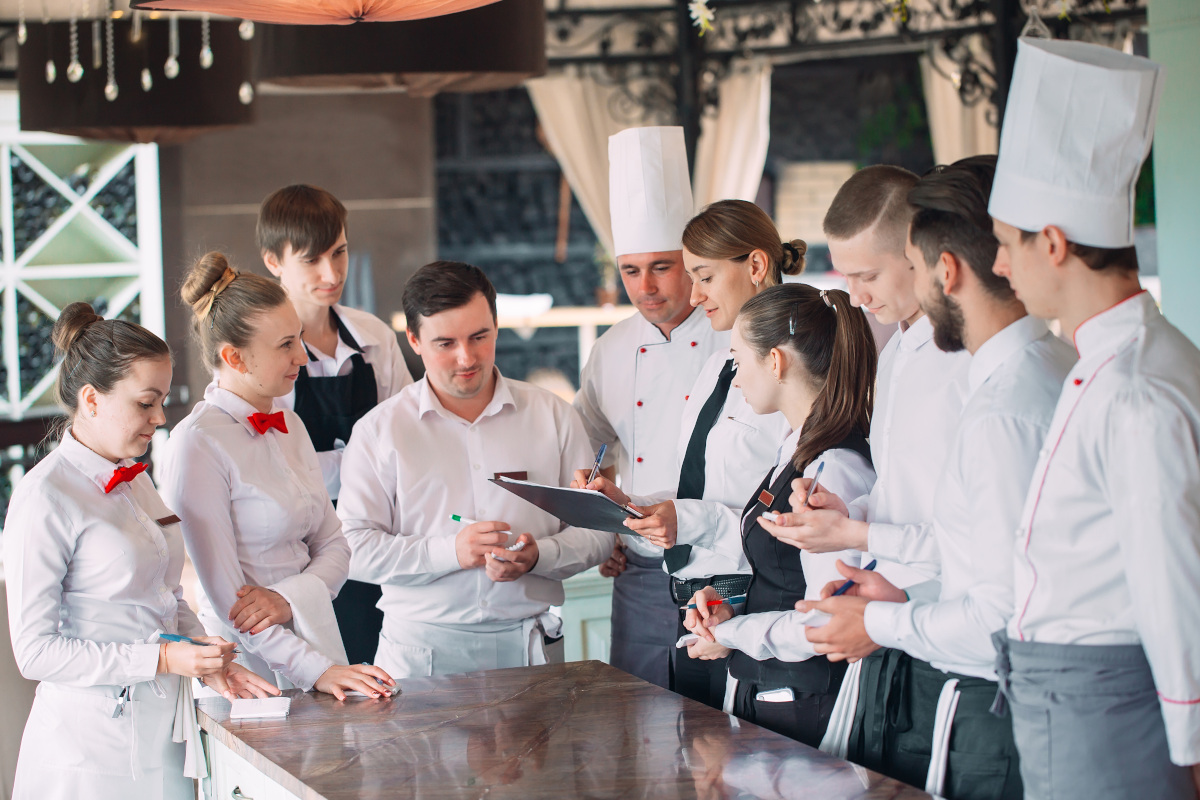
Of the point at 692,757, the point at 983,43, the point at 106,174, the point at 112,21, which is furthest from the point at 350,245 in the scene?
the point at 692,757

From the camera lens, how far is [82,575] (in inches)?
72.4

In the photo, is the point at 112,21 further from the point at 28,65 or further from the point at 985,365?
the point at 985,365

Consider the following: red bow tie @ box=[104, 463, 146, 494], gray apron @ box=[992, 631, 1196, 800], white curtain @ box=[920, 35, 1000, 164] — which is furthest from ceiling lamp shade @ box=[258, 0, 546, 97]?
white curtain @ box=[920, 35, 1000, 164]

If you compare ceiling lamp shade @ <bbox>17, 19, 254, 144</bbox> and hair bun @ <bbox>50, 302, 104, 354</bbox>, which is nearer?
hair bun @ <bbox>50, 302, 104, 354</bbox>

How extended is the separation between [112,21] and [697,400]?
253cm

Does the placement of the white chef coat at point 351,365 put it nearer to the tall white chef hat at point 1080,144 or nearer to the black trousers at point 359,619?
the black trousers at point 359,619

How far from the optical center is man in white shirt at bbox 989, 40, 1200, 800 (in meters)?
1.30

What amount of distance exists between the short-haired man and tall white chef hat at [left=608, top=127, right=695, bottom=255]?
699 millimetres

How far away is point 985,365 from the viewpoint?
1559 millimetres

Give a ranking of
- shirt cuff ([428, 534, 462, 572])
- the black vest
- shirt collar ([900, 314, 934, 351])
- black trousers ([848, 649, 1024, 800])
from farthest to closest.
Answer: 1. shirt cuff ([428, 534, 462, 572])
2. the black vest
3. shirt collar ([900, 314, 934, 351])
4. black trousers ([848, 649, 1024, 800])

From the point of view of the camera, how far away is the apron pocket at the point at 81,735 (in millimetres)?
1826

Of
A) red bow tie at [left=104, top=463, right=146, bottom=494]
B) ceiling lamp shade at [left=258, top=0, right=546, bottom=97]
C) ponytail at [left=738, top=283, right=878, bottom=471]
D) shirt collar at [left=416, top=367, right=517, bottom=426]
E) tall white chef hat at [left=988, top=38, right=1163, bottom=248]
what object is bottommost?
red bow tie at [left=104, top=463, right=146, bottom=494]

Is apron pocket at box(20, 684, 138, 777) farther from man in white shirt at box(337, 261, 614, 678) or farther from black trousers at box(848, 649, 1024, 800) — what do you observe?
black trousers at box(848, 649, 1024, 800)

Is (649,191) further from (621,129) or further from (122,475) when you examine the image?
(621,129)
